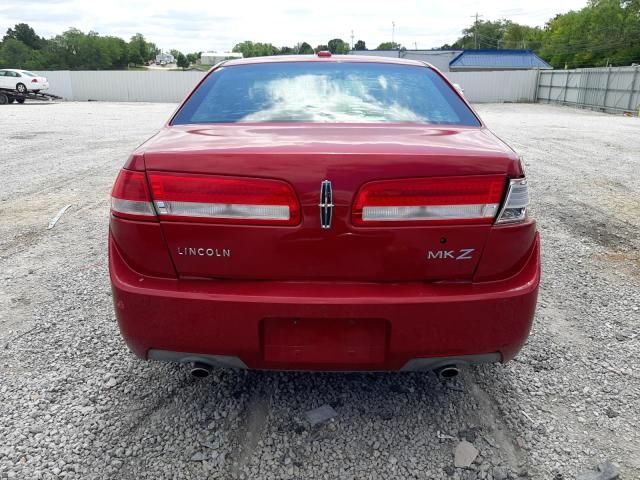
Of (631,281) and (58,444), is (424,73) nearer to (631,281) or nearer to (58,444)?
(631,281)

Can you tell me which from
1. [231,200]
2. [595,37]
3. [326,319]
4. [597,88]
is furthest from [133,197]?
[595,37]

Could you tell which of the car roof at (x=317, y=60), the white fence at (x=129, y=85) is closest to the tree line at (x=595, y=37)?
the white fence at (x=129, y=85)

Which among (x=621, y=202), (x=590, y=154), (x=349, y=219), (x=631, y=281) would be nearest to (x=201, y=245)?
(x=349, y=219)

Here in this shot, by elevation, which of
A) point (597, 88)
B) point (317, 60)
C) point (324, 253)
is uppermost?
point (317, 60)

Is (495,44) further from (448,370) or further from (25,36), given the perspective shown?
(448,370)

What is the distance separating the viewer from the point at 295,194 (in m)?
1.80

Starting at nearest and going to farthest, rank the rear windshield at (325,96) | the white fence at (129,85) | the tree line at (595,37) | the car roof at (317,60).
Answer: the rear windshield at (325,96) → the car roof at (317,60) → the white fence at (129,85) → the tree line at (595,37)

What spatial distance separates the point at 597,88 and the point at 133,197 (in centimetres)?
3236

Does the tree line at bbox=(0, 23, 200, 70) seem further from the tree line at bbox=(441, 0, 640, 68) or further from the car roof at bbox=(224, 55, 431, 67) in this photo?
the car roof at bbox=(224, 55, 431, 67)

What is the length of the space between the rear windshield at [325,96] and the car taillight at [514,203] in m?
0.71

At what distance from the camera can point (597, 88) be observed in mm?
28531

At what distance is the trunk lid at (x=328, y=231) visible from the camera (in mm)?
1800

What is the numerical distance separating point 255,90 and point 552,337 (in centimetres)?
226

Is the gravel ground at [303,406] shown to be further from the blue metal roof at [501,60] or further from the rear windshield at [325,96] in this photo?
the blue metal roof at [501,60]
